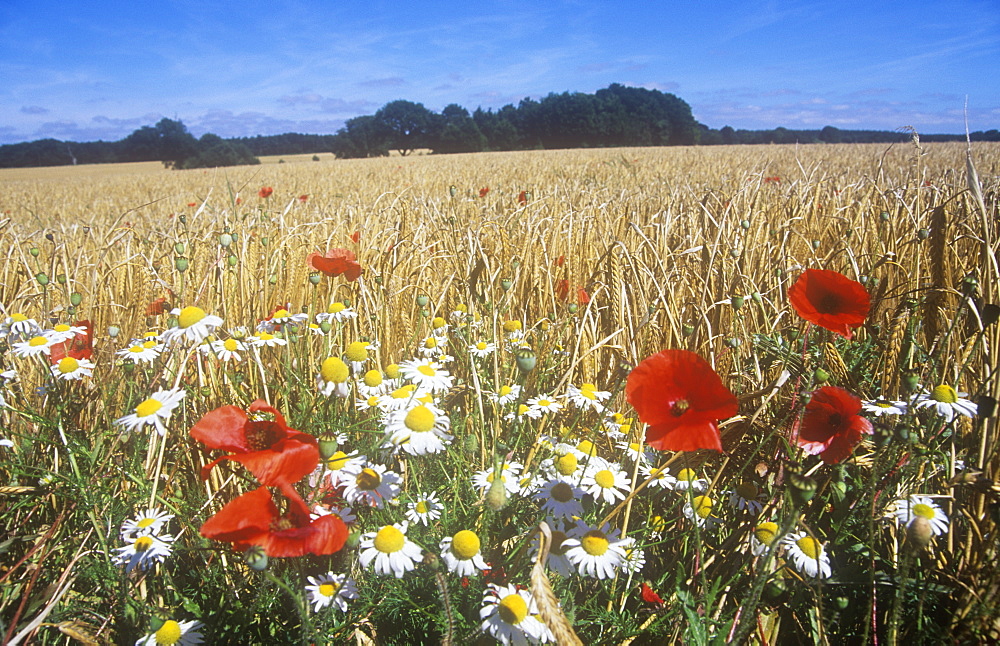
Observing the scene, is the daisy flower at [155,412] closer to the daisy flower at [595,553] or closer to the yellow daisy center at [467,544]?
the yellow daisy center at [467,544]

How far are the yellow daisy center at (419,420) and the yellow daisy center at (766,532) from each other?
2.20ft

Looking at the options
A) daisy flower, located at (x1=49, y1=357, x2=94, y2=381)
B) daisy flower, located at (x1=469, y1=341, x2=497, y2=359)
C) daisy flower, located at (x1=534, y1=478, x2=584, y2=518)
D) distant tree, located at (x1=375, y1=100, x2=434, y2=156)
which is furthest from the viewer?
distant tree, located at (x1=375, y1=100, x2=434, y2=156)

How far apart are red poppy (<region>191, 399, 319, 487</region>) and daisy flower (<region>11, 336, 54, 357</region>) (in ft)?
2.35

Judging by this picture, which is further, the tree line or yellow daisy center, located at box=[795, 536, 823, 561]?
the tree line

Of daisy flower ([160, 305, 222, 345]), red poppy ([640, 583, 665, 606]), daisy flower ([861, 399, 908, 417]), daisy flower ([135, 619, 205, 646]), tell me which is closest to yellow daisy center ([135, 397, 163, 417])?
daisy flower ([160, 305, 222, 345])

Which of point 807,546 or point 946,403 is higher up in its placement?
point 946,403

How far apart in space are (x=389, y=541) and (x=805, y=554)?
0.78 meters

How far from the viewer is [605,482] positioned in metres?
1.13

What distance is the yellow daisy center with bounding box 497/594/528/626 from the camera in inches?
33.6

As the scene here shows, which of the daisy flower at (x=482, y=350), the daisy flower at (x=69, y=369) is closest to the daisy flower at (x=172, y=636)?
the daisy flower at (x=69, y=369)

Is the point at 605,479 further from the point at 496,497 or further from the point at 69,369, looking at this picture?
the point at 69,369

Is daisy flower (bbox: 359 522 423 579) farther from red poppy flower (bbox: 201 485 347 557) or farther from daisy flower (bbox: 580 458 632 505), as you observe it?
daisy flower (bbox: 580 458 632 505)

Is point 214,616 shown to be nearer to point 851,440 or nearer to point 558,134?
point 851,440

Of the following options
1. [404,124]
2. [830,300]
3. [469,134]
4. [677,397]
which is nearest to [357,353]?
[677,397]
